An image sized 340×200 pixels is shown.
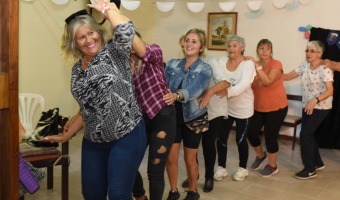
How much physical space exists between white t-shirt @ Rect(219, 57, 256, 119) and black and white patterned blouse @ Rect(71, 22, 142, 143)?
1.60 meters

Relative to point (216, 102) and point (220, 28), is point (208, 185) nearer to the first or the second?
point (216, 102)

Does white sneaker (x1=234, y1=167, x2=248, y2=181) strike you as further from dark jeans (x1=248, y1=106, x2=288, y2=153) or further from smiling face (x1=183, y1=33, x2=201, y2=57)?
smiling face (x1=183, y1=33, x2=201, y2=57)

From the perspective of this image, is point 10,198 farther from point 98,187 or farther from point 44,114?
point 44,114

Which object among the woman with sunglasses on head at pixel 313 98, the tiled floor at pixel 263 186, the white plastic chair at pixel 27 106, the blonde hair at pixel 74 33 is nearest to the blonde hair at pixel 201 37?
the blonde hair at pixel 74 33

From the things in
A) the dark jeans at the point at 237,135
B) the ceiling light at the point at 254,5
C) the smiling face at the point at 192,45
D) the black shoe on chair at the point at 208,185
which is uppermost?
the ceiling light at the point at 254,5

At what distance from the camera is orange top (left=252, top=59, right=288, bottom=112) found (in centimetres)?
370

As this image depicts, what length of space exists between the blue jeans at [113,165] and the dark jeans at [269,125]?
7.02 feet

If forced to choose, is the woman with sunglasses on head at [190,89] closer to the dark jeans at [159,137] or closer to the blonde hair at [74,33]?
the dark jeans at [159,137]

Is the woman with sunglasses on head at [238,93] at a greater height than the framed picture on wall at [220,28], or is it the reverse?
the framed picture on wall at [220,28]

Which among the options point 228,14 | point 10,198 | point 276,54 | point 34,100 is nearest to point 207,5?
point 228,14

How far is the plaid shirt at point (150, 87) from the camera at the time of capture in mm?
2139

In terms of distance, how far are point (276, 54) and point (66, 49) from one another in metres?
4.34

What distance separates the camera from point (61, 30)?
526 cm

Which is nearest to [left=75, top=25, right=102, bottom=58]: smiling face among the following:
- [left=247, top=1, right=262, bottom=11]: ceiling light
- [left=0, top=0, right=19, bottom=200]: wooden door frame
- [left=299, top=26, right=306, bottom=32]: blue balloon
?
[left=0, top=0, right=19, bottom=200]: wooden door frame
